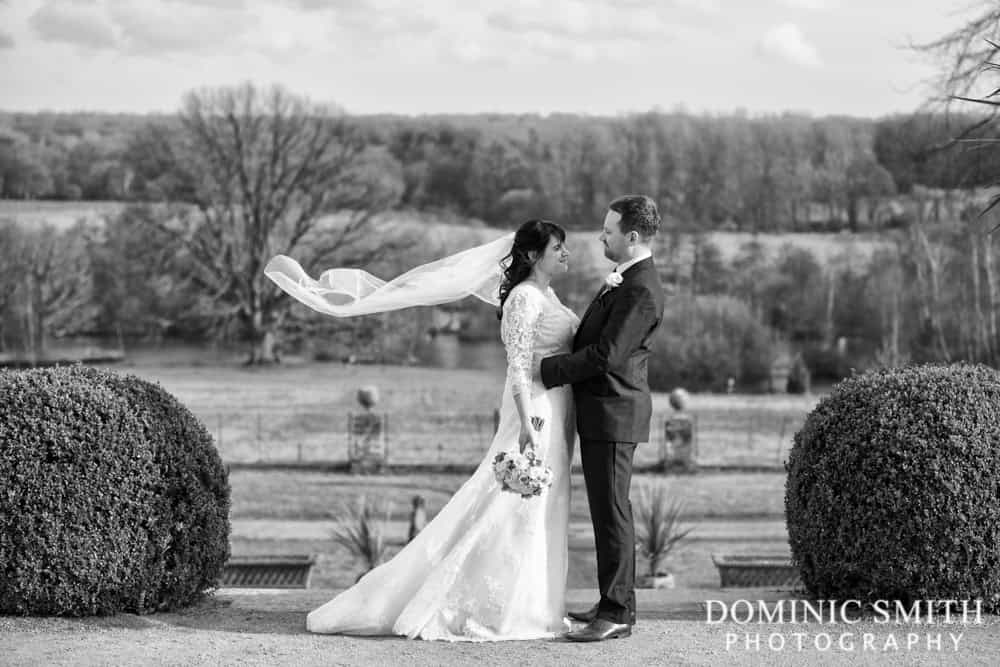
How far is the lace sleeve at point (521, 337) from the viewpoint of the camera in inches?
238

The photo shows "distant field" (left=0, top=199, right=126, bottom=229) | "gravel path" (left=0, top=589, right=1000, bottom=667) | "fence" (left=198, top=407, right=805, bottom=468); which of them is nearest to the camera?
"gravel path" (left=0, top=589, right=1000, bottom=667)

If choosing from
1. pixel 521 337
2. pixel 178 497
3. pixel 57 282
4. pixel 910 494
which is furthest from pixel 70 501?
pixel 57 282

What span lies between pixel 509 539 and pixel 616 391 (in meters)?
0.97

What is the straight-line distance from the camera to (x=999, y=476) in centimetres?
633

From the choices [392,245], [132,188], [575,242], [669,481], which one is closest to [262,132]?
[132,188]

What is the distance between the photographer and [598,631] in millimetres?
5945

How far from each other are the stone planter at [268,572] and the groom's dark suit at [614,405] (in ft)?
18.0

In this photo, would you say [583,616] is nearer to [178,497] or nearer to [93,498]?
[178,497]

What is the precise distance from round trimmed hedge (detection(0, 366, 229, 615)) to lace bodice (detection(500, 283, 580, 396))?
80.4 inches

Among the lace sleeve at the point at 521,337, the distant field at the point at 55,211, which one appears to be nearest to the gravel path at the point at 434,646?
the lace sleeve at the point at 521,337

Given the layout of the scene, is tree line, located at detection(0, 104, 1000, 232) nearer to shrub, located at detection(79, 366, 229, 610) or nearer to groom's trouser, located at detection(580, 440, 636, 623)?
shrub, located at detection(79, 366, 229, 610)

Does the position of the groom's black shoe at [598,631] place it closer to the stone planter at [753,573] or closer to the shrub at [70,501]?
the shrub at [70,501]

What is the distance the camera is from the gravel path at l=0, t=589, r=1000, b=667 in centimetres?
562

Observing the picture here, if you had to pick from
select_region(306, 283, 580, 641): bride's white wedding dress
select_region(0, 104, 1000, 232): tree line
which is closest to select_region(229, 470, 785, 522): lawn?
select_region(306, 283, 580, 641): bride's white wedding dress
